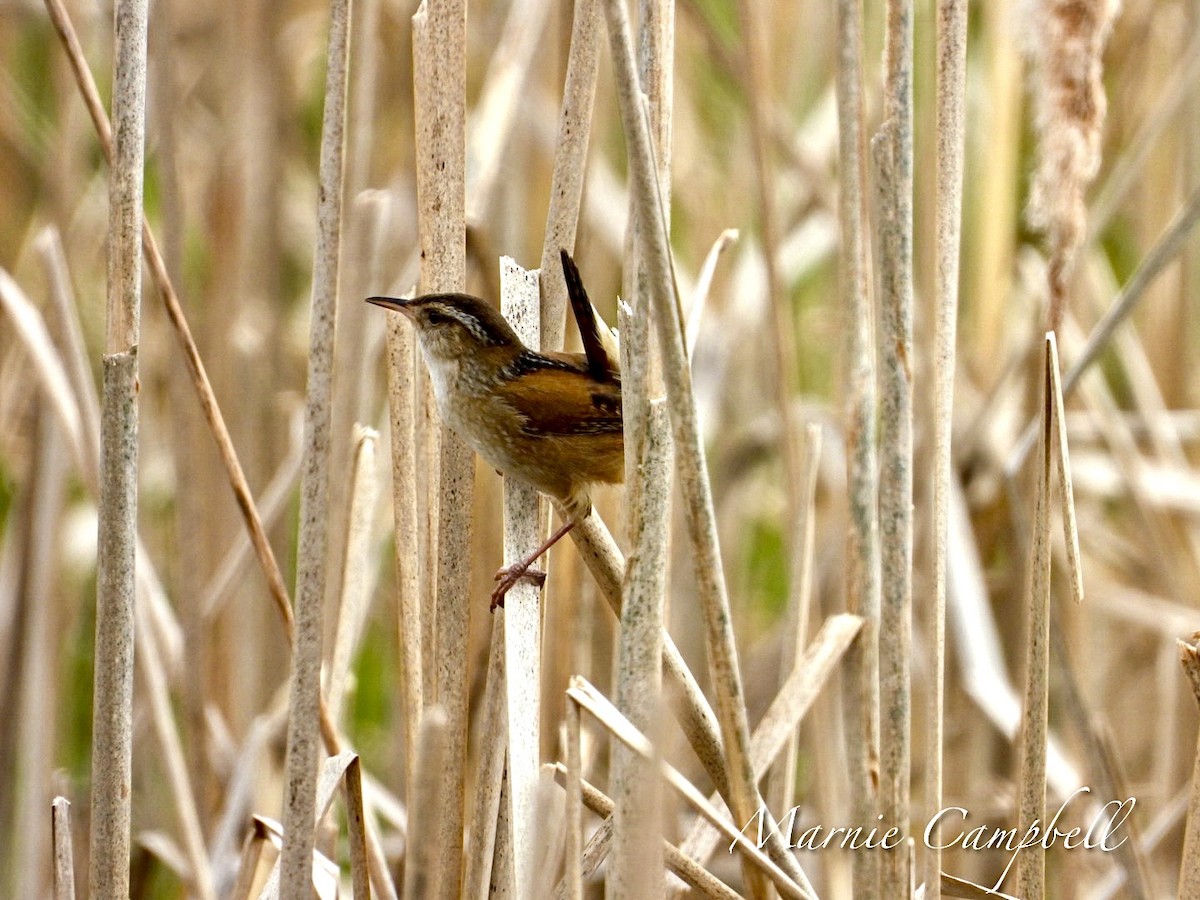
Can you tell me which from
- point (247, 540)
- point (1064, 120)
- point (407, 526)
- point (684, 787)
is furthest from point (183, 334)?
point (1064, 120)

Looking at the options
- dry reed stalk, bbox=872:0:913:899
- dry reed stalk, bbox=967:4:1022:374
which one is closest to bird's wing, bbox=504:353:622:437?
dry reed stalk, bbox=872:0:913:899

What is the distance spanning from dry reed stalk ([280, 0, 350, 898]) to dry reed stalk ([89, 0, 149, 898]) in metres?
0.21

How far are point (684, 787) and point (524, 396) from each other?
32.0 inches

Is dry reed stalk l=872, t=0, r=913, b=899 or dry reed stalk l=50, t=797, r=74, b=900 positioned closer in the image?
dry reed stalk l=872, t=0, r=913, b=899

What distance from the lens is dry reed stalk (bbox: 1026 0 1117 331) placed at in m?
1.92

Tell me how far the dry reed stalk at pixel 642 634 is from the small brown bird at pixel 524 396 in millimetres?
393

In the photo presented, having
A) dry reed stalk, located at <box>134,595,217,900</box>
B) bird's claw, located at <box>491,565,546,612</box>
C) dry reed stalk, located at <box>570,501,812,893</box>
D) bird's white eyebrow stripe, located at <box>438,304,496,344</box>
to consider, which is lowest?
dry reed stalk, located at <box>134,595,217,900</box>

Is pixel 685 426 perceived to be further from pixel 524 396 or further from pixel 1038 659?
pixel 524 396

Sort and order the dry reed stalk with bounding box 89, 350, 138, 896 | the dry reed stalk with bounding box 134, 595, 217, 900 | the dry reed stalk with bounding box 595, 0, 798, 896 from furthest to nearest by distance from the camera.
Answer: the dry reed stalk with bounding box 134, 595, 217, 900 → the dry reed stalk with bounding box 89, 350, 138, 896 → the dry reed stalk with bounding box 595, 0, 798, 896

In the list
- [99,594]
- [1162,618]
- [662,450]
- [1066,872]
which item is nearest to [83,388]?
[99,594]

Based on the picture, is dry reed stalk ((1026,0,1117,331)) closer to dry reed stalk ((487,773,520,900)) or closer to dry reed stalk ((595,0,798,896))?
dry reed stalk ((595,0,798,896))

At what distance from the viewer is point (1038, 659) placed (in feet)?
5.24

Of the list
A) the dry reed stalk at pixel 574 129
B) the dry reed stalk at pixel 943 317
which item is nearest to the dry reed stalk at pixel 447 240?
the dry reed stalk at pixel 574 129

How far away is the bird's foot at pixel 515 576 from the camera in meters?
1.69
